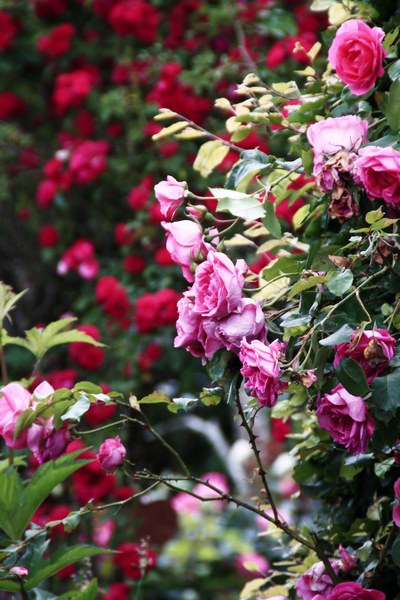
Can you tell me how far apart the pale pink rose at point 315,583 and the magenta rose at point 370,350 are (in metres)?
0.45

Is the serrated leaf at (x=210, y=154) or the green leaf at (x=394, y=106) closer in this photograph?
the green leaf at (x=394, y=106)

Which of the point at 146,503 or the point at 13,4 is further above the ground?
the point at 13,4

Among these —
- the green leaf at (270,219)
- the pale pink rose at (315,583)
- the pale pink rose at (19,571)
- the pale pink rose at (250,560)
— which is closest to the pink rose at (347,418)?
the green leaf at (270,219)

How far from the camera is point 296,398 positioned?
163 centimetres

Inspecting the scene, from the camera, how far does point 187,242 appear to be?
129cm

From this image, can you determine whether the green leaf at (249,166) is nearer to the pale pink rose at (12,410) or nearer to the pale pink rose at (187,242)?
the pale pink rose at (187,242)

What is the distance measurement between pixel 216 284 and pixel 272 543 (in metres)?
2.68

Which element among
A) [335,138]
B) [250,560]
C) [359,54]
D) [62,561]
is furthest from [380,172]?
[250,560]

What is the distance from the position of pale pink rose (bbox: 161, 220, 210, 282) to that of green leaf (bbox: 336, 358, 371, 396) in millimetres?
265

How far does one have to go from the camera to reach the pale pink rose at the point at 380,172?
3.96 ft

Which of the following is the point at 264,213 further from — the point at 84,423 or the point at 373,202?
the point at 84,423

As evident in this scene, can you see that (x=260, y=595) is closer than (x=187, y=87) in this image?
Yes

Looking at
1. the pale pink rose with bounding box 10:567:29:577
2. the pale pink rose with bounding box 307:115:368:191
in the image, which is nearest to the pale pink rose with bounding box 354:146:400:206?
the pale pink rose with bounding box 307:115:368:191

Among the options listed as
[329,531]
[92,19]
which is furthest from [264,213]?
[92,19]
